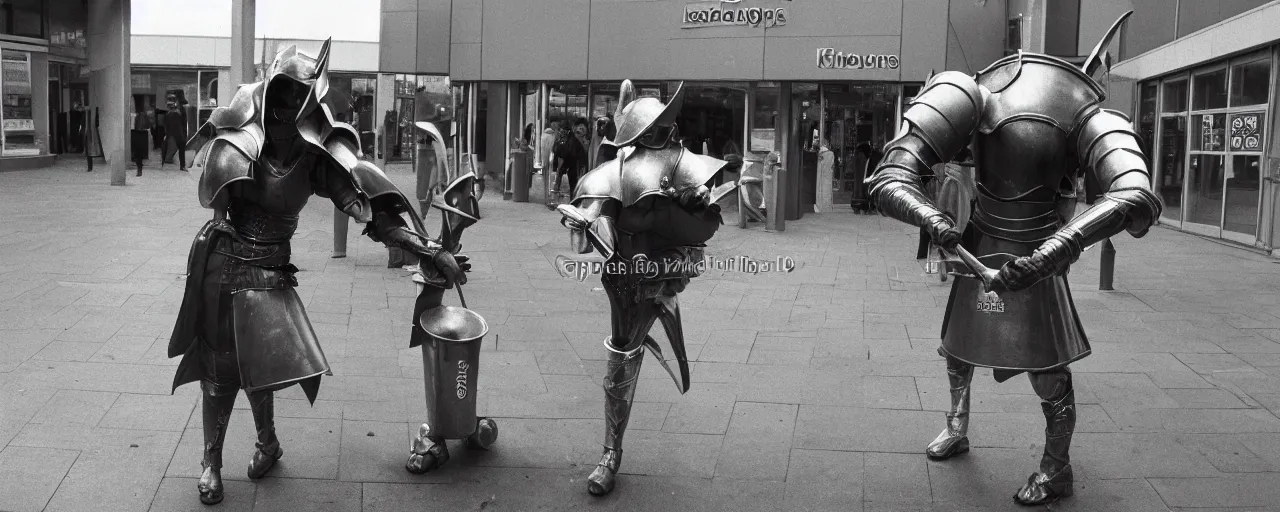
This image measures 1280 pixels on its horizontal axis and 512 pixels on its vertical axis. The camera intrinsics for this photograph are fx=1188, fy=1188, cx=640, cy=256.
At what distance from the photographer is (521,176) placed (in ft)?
69.4

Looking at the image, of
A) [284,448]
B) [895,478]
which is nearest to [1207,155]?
[895,478]

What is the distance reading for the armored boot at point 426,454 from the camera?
492 cm

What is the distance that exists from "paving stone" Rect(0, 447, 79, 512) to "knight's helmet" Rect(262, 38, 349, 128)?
166 centimetres

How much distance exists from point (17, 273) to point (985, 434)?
783 centimetres

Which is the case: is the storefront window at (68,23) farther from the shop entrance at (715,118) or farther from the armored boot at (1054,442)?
the armored boot at (1054,442)

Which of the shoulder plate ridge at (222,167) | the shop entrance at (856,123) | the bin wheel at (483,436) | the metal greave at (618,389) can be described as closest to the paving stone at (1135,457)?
the metal greave at (618,389)

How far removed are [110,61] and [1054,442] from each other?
89.0 ft

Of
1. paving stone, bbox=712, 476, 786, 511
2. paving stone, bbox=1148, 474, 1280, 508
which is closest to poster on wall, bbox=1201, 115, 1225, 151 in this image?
paving stone, bbox=1148, 474, 1280, 508

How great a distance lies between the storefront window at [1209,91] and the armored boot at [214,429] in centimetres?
1508

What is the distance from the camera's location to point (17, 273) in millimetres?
9633

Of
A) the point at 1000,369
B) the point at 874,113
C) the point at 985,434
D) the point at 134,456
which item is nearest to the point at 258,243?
the point at 134,456

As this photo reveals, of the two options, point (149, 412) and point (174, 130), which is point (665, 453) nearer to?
point (149, 412)

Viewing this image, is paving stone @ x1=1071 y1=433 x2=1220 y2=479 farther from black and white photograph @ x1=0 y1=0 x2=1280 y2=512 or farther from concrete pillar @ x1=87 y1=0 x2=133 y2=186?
concrete pillar @ x1=87 y1=0 x2=133 y2=186

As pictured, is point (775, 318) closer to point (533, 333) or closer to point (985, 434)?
point (533, 333)
